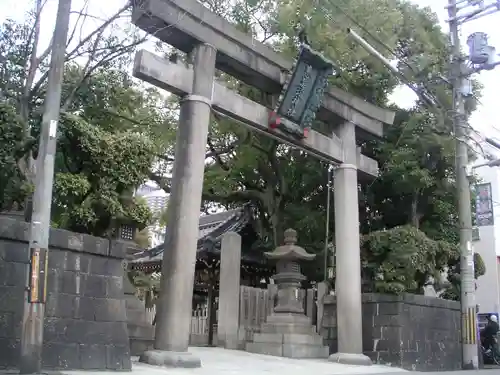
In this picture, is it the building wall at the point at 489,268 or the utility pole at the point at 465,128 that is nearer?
the utility pole at the point at 465,128

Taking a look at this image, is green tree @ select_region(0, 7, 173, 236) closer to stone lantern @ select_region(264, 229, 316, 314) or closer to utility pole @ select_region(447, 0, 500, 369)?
stone lantern @ select_region(264, 229, 316, 314)

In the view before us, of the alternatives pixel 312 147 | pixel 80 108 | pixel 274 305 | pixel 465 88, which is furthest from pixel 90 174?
pixel 465 88

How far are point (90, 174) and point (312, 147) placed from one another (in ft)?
19.5

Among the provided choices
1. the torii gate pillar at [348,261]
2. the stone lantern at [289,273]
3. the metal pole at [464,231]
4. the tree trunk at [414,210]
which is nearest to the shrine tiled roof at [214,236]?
the stone lantern at [289,273]

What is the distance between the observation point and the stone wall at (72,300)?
7.05m

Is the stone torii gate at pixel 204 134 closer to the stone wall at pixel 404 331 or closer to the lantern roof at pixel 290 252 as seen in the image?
Answer: the stone wall at pixel 404 331

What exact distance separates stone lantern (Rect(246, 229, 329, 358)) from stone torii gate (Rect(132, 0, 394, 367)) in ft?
2.30

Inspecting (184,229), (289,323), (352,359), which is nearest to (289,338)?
(289,323)

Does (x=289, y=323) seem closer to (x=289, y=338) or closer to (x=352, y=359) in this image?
(x=289, y=338)

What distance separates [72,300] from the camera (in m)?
7.77

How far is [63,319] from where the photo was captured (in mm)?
7594

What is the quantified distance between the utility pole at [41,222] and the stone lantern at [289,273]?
7.77 meters

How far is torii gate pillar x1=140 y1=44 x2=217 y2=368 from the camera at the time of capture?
357 inches

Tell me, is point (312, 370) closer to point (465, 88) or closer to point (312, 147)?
point (312, 147)
